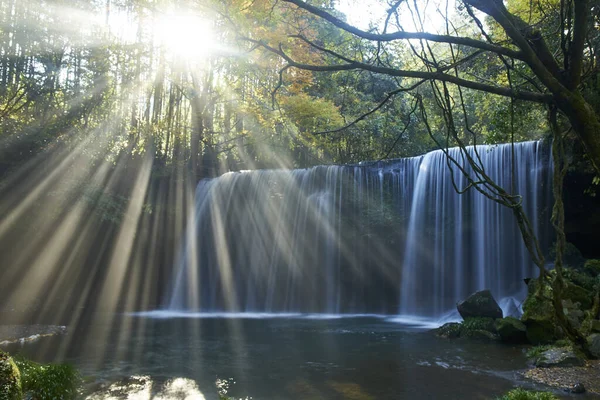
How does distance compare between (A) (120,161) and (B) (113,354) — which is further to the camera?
(A) (120,161)

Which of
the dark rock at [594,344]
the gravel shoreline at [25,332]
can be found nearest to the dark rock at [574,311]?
the dark rock at [594,344]

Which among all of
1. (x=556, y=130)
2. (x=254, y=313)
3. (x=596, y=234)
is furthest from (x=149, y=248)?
(x=556, y=130)

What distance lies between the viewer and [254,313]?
1755cm

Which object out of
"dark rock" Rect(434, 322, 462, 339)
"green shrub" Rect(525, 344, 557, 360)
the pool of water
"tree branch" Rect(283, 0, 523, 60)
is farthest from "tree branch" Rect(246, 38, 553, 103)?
"dark rock" Rect(434, 322, 462, 339)

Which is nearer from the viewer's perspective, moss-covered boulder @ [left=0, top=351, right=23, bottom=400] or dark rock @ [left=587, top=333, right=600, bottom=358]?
moss-covered boulder @ [left=0, top=351, right=23, bottom=400]

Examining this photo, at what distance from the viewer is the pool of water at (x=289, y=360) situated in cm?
703

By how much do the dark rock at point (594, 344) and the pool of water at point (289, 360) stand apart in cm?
105

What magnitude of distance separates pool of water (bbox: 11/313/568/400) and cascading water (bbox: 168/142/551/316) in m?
3.20

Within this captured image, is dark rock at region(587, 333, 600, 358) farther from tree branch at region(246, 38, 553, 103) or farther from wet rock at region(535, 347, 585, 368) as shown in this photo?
tree branch at region(246, 38, 553, 103)

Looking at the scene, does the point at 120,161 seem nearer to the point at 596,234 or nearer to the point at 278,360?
the point at 278,360

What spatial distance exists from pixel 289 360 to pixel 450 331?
4.17 m

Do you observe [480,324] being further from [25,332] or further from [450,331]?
[25,332]

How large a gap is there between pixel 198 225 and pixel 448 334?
41.6 feet

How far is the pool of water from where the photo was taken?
7027 millimetres
